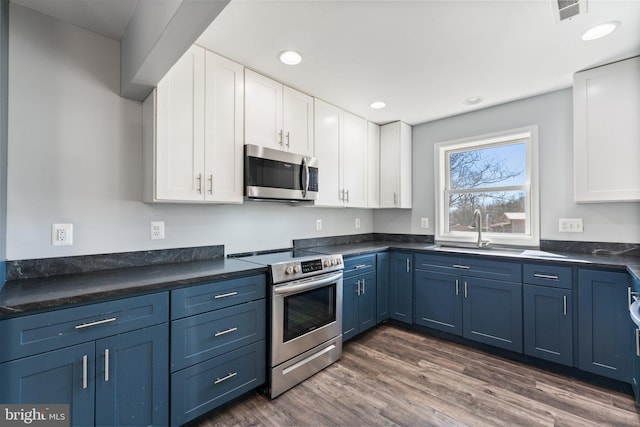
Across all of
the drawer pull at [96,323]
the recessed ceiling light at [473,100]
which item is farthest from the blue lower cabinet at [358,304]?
the recessed ceiling light at [473,100]

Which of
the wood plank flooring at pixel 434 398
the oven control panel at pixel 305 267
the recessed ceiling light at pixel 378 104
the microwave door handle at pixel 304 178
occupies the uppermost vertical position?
the recessed ceiling light at pixel 378 104

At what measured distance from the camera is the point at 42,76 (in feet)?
5.32

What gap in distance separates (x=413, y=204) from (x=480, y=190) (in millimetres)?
769

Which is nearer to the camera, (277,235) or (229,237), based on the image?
(229,237)

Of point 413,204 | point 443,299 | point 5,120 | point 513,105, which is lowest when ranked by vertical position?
point 443,299

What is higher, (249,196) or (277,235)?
(249,196)

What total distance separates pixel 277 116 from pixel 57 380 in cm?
209

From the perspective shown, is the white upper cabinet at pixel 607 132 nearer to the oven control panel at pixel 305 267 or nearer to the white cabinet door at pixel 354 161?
the white cabinet door at pixel 354 161

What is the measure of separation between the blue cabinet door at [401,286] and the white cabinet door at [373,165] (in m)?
0.74

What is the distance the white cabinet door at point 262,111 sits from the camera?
2.19 m

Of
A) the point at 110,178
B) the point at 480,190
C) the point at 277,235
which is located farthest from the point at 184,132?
the point at 480,190

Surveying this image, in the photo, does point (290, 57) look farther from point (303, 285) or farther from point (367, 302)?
point (367, 302)

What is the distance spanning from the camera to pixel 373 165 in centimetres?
352

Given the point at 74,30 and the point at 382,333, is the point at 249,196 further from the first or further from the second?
the point at 382,333
